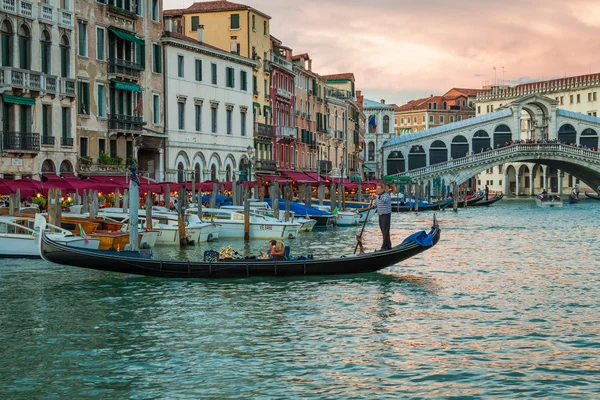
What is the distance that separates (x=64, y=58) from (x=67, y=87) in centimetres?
83

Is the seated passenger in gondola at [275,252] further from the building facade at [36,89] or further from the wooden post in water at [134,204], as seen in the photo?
the building facade at [36,89]

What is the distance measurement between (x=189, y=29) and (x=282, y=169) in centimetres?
875

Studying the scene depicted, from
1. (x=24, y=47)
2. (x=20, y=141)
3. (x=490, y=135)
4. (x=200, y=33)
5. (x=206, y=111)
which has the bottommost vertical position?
(x=20, y=141)

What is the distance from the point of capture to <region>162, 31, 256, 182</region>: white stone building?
116 feet

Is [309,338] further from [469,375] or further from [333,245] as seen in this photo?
[333,245]

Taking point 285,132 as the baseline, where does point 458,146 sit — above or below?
above

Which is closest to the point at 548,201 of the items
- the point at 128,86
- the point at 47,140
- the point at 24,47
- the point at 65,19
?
the point at 128,86

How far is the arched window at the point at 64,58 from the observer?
2850 cm

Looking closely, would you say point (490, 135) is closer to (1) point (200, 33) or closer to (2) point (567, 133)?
(2) point (567, 133)

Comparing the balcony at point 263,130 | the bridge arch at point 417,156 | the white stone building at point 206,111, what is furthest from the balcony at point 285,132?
the bridge arch at point 417,156

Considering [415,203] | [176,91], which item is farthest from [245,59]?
[415,203]

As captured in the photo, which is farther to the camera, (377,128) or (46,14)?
(377,128)

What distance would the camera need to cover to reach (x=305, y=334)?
12102 millimetres

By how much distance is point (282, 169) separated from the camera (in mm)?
48469
